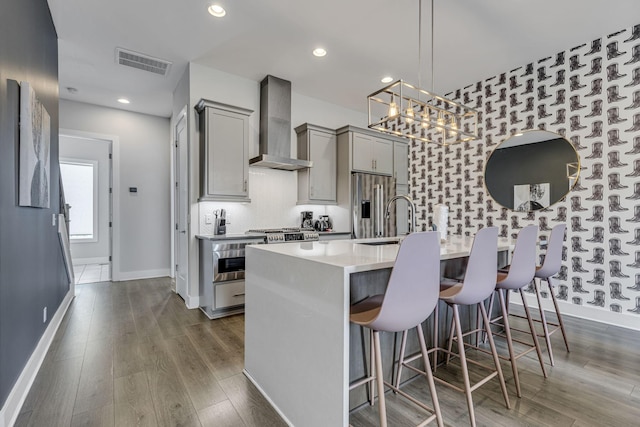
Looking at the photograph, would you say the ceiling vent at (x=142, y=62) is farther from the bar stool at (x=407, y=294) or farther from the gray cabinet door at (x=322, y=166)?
the bar stool at (x=407, y=294)

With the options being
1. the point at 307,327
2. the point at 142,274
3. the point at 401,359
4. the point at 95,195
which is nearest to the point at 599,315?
the point at 401,359

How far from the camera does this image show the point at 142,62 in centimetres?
357

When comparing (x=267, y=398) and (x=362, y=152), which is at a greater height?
(x=362, y=152)

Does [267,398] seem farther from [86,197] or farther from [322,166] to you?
[86,197]

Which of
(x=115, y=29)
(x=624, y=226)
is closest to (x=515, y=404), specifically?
(x=624, y=226)

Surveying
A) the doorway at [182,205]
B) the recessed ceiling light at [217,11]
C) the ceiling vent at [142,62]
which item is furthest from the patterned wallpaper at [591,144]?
the ceiling vent at [142,62]

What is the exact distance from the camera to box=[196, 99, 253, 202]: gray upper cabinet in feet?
11.4

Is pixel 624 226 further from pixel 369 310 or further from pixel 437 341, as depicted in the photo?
pixel 369 310

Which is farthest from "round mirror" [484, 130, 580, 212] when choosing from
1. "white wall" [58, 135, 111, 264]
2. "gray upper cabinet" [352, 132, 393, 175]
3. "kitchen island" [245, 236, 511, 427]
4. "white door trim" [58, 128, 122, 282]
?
"white wall" [58, 135, 111, 264]

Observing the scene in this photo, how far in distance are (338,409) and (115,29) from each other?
3.80m

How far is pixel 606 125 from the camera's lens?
314 cm

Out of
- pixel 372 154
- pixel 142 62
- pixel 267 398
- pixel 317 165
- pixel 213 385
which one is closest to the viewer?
pixel 267 398

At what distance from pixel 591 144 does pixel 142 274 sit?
6.56m

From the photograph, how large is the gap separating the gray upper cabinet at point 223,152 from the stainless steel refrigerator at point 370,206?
1.64 meters
